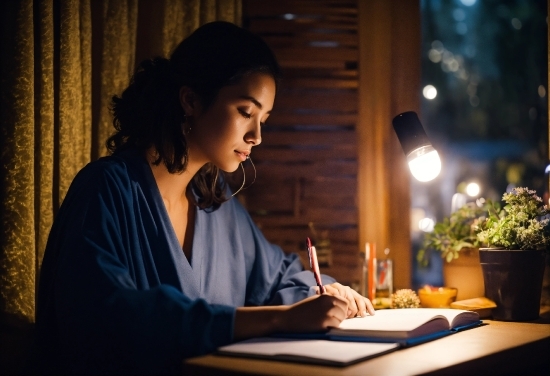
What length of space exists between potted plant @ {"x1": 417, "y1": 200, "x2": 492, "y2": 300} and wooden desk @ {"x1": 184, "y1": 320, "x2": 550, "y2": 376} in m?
0.43

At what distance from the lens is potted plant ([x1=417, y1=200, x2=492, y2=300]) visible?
186 cm

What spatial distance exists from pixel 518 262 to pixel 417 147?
1.36 ft

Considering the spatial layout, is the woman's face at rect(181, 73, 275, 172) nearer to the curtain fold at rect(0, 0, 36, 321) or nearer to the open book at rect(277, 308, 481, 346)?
the curtain fold at rect(0, 0, 36, 321)

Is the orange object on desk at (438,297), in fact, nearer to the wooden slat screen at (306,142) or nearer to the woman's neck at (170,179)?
the wooden slat screen at (306,142)

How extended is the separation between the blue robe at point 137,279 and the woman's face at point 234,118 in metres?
0.19

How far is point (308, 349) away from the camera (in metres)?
1.11

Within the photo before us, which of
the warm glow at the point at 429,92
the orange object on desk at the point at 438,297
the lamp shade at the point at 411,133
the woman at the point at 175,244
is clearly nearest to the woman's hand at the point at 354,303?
the woman at the point at 175,244

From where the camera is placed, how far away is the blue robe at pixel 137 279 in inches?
45.1

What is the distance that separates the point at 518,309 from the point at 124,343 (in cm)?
103

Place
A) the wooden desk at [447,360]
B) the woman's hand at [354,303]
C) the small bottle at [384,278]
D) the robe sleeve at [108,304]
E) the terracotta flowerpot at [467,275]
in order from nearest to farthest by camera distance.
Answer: the wooden desk at [447,360] → the robe sleeve at [108,304] → the woman's hand at [354,303] → the terracotta flowerpot at [467,275] → the small bottle at [384,278]

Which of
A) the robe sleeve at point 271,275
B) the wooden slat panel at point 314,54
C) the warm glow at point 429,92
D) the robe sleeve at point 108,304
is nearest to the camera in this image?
the robe sleeve at point 108,304

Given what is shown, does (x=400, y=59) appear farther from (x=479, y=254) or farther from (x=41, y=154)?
(x=41, y=154)

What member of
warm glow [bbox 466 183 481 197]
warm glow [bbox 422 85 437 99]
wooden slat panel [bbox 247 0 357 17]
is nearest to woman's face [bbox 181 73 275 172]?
wooden slat panel [bbox 247 0 357 17]

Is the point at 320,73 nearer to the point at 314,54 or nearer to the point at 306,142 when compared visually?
the point at 314,54
